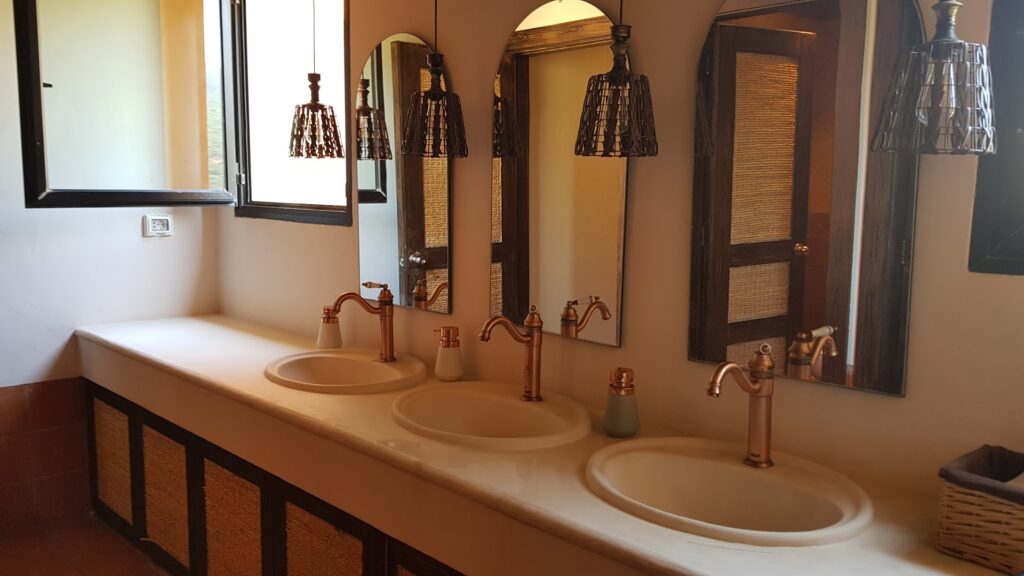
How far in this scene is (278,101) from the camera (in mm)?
3238

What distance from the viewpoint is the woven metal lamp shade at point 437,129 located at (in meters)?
2.32

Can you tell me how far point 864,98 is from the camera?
4.93 feet

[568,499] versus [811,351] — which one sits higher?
[811,351]

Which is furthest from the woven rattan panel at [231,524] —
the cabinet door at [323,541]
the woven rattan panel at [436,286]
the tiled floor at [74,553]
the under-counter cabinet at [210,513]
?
the woven rattan panel at [436,286]

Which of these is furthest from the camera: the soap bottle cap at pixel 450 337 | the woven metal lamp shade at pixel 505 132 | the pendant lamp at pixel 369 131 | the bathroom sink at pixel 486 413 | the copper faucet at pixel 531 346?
the pendant lamp at pixel 369 131

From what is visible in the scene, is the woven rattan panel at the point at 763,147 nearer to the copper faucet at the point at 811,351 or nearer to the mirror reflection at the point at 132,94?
the copper faucet at the point at 811,351

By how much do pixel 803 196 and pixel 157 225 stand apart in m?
2.68

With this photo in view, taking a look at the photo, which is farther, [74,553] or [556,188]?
[74,553]

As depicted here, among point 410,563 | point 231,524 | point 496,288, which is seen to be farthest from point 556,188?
point 231,524

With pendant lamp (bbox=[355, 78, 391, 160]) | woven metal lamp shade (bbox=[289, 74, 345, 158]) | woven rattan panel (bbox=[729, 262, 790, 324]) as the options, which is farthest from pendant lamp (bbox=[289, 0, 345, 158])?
woven rattan panel (bbox=[729, 262, 790, 324])

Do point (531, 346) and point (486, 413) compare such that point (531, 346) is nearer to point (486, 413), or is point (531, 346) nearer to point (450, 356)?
point (486, 413)

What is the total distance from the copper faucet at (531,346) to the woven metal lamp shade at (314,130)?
1038mm

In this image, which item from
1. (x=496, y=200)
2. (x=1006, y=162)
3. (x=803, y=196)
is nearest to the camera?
(x=1006, y=162)

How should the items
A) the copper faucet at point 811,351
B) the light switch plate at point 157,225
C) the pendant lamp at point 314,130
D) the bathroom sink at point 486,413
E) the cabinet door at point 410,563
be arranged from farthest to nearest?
the light switch plate at point 157,225 → the pendant lamp at point 314,130 → the bathroom sink at point 486,413 → the cabinet door at point 410,563 → the copper faucet at point 811,351
